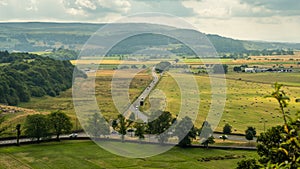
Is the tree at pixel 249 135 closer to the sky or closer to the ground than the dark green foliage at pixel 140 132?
closer to the ground

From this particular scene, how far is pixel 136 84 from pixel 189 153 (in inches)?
3011

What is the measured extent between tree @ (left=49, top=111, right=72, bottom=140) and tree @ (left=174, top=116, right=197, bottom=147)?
1748 cm

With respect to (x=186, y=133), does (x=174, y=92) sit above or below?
above

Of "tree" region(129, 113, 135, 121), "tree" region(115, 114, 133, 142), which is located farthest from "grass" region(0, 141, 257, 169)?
"tree" region(129, 113, 135, 121)

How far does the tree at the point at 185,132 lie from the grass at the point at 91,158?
3.78ft

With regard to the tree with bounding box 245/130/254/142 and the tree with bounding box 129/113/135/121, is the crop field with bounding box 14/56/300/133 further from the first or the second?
the tree with bounding box 245/130/254/142

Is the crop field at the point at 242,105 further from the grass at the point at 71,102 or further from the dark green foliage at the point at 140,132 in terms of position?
the dark green foliage at the point at 140,132

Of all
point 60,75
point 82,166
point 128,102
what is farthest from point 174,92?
point 82,166

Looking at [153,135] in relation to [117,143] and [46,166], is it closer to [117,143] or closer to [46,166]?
[117,143]

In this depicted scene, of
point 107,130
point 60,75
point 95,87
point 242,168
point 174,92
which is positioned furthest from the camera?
point 60,75

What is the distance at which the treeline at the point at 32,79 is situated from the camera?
103 meters

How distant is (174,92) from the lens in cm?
11288

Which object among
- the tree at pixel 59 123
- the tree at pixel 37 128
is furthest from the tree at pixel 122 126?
the tree at pixel 37 128

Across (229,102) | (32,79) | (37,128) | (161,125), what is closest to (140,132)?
(161,125)
